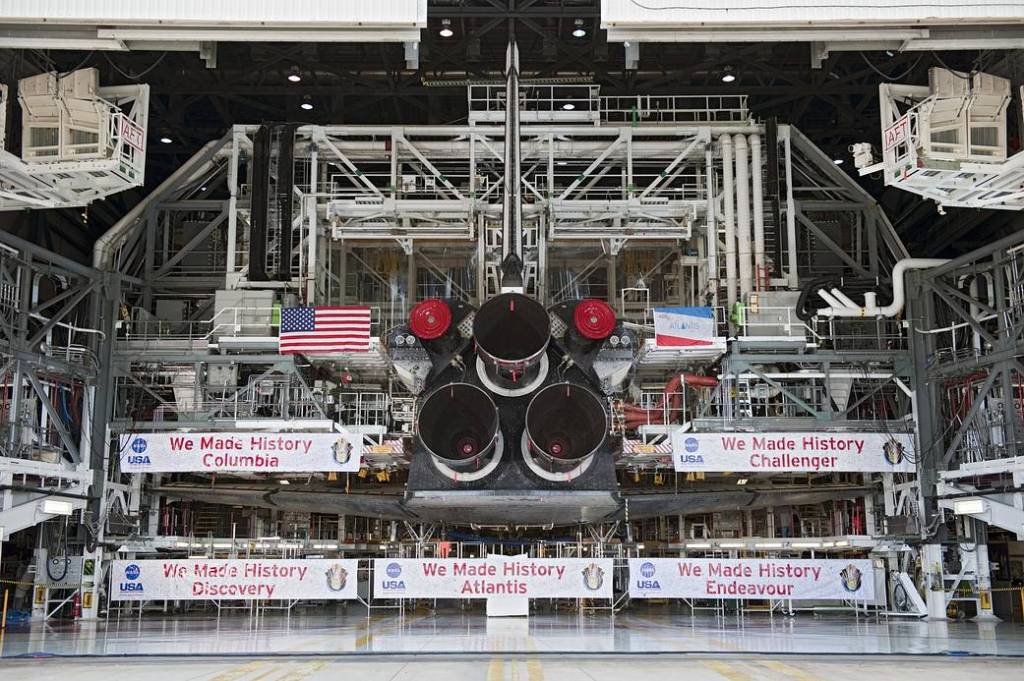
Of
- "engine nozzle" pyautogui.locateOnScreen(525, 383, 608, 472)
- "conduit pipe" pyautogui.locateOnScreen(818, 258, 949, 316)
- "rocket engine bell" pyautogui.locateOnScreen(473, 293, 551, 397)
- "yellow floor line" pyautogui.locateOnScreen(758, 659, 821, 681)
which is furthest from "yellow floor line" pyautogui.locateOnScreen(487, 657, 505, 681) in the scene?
"conduit pipe" pyautogui.locateOnScreen(818, 258, 949, 316)

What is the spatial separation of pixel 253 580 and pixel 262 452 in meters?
3.90

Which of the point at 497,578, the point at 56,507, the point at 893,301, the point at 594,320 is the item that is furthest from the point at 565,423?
the point at 893,301

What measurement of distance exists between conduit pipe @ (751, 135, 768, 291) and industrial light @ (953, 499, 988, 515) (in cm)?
877

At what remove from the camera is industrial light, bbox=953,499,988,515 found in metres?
26.0

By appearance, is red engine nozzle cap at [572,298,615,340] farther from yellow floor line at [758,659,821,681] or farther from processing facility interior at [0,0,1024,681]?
yellow floor line at [758,659,821,681]

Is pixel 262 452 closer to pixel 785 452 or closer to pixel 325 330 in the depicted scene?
pixel 325 330

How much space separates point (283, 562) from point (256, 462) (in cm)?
364

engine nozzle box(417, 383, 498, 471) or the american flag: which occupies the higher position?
the american flag

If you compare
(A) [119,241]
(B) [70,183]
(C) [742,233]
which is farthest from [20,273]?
(C) [742,233]

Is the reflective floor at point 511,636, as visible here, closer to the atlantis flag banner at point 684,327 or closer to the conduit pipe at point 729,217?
the atlantis flag banner at point 684,327

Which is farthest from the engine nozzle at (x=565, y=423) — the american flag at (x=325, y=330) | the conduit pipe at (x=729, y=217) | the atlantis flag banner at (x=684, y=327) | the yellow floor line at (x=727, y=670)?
the conduit pipe at (x=729, y=217)

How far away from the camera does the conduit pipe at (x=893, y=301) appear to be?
2950 centimetres

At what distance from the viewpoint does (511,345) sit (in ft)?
56.9

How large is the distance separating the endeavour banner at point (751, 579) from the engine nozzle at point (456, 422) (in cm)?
904
